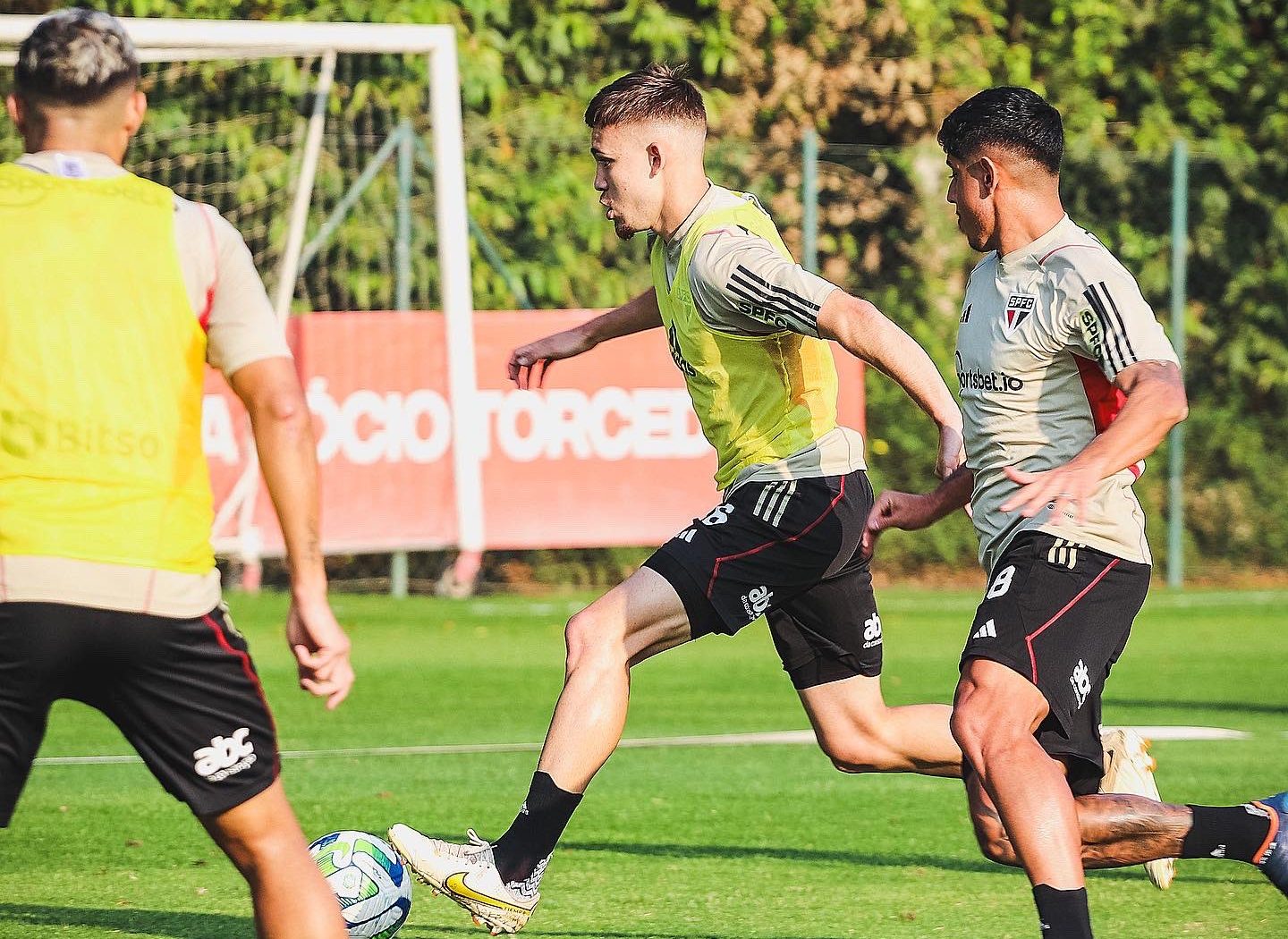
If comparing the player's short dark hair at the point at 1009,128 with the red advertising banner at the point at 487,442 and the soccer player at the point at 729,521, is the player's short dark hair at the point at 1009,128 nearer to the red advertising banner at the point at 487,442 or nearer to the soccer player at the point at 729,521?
the soccer player at the point at 729,521

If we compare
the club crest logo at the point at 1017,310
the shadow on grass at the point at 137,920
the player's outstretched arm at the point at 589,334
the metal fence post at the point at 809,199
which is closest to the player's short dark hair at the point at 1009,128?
the club crest logo at the point at 1017,310

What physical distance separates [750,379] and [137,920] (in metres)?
2.38

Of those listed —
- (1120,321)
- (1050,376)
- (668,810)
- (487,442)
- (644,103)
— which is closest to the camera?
(1120,321)

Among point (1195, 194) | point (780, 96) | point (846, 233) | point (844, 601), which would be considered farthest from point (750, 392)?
point (780, 96)

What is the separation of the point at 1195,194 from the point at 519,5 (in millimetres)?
6512

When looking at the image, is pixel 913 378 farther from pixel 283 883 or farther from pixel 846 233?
pixel 846 233

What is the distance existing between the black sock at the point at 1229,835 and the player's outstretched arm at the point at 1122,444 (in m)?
1.09

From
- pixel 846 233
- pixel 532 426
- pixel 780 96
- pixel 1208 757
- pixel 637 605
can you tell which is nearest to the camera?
pixel 637 605

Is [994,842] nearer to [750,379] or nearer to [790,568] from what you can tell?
[790,568]

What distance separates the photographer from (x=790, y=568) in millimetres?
5805

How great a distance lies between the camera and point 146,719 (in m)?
3.70

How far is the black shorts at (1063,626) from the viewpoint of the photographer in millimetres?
4727

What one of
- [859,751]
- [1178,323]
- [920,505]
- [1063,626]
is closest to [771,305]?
[920,505]

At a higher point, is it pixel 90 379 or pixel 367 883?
pixel 90 379
